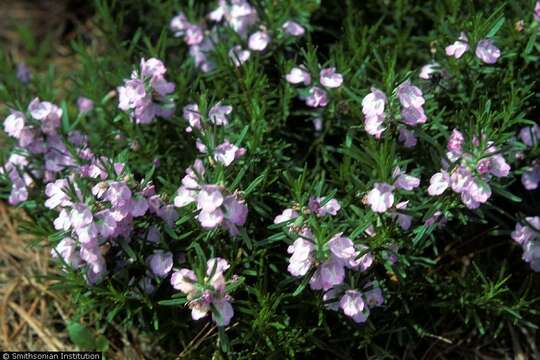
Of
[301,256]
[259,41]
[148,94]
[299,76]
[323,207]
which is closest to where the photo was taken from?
[301,256]

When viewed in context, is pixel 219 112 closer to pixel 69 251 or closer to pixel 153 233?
pixel 153 233

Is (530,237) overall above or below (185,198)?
below

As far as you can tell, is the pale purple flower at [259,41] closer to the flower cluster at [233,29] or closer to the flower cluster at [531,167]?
the flower cluster at [233,29]

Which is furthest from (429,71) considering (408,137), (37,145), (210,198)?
(37,145)

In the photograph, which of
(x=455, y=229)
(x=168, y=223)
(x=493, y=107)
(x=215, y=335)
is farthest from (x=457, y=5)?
(x=215, y=335)

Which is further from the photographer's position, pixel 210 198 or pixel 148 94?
pixel 148 94

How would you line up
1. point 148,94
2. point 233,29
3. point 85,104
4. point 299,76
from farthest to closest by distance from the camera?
point 85,104, point 233,29, point 299,76, point 148,94

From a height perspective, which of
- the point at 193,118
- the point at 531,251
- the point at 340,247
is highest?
the point at 193,118
